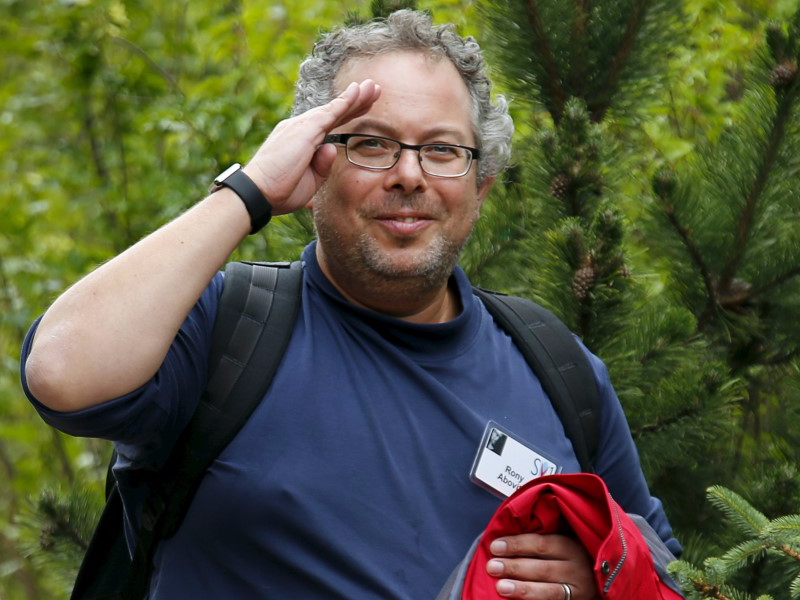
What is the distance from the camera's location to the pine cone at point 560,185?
269cm

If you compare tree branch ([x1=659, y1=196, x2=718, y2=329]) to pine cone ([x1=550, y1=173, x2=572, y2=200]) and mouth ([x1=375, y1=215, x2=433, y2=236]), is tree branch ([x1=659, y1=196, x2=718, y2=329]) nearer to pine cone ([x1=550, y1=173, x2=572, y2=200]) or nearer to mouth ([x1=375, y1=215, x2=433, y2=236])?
pine cone ([x1=550, y1=173, x2=572, y2=200])

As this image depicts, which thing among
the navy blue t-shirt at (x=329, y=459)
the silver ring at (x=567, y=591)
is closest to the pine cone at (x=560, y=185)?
the navy blue t-shirt at (x=329, y=459)

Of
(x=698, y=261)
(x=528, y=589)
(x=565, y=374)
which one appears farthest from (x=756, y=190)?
(x=528, y=589)

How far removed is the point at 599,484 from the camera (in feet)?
6.17

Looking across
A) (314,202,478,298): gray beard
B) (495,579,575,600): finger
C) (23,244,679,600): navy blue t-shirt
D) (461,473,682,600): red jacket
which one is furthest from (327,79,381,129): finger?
(495,579,575,600): finger

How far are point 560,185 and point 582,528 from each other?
1.08 meters

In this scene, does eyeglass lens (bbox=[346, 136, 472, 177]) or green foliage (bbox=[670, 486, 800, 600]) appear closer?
green foliage (bbox=[670, 486, 800, 600])

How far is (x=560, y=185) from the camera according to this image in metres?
2.70

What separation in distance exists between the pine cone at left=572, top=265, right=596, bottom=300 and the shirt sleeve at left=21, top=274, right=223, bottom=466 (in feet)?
2.96

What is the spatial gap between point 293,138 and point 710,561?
1070mm

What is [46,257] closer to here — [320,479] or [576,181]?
[576,181]

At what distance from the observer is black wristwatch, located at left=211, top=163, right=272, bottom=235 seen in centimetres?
196

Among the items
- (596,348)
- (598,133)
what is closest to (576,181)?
(598,133)

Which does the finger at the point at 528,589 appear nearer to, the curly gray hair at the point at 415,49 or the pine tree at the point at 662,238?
the pine tree at the point at 662,238
